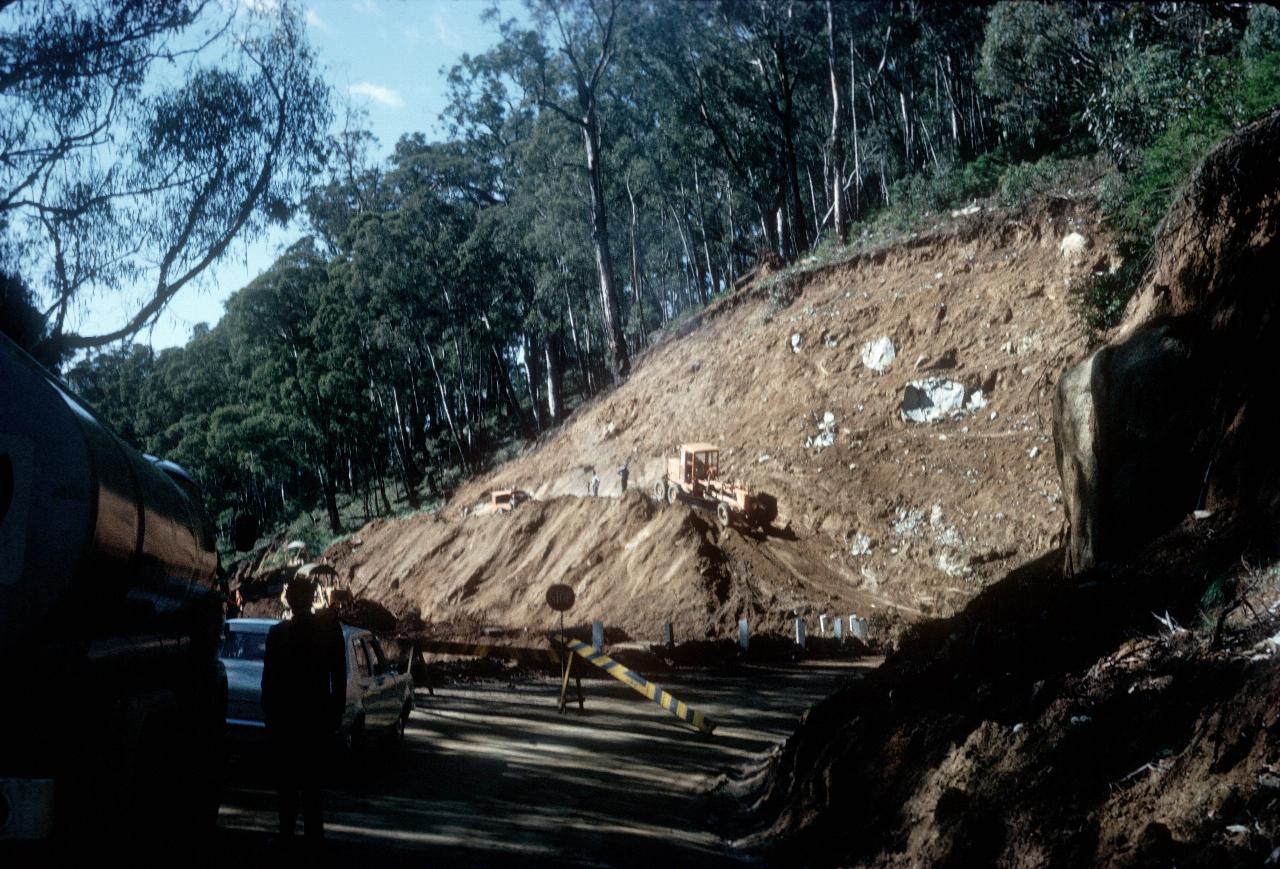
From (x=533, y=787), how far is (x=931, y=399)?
2311 cm

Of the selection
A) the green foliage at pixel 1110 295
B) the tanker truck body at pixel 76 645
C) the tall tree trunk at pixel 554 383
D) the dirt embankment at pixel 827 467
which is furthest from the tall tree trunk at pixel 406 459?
the tanker truck body at pixel 76 645

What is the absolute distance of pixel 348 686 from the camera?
9.05m

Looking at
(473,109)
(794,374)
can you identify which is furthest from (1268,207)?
(473,109)

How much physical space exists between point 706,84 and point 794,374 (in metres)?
19.7

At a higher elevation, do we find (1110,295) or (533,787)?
(1110,295)

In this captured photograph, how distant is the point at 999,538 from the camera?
81.1ft

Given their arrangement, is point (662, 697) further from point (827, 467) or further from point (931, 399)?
point (931, 399)

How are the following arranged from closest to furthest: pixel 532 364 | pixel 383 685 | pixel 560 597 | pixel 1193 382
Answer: pixel 1193 382
pixel 383 685
pixel 560 597
pixel 532 364

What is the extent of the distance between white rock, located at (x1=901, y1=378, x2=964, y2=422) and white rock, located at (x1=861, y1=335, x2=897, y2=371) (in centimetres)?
182

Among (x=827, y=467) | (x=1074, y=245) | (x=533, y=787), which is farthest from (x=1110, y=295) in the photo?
(x=533, y=787)

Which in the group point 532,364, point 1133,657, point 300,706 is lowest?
point 300,706

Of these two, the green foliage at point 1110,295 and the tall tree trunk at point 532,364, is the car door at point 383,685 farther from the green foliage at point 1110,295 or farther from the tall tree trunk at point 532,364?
the tall tree trunk at point 532,364

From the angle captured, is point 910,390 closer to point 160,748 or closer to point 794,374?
point 794,374

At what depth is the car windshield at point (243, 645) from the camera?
9.34 m
